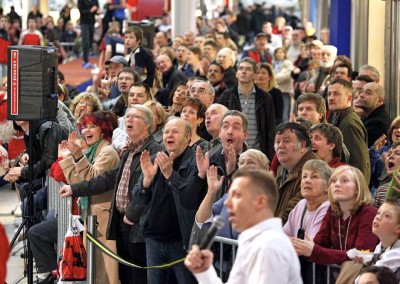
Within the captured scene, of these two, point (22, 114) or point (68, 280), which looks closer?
point (68, 280)

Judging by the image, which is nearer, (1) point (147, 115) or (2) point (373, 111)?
(1) point (147, 115)

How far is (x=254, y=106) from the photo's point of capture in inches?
548

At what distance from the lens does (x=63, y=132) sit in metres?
12.6

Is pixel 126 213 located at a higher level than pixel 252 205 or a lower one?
lower

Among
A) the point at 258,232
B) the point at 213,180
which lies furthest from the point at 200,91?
the point at 258,232

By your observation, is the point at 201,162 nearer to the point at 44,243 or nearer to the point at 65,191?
the point at 65,191

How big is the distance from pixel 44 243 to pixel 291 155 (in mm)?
3454

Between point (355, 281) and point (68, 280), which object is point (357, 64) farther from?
point (355, 281)

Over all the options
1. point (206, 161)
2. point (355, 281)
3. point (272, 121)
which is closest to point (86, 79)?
point (272, 121)

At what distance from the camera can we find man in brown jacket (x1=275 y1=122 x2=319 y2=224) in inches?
359

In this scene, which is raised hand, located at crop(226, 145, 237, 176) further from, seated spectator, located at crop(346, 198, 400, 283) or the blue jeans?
seated spectator, located at crop(346, 198, 400, 283)

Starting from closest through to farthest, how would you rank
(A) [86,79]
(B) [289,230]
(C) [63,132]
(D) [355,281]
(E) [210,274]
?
(E) [210,274] → (D) [355,281] → (B) [289,230] → (C) [63,132] → (A) [86,79]

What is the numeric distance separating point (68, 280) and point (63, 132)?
7.44 ft

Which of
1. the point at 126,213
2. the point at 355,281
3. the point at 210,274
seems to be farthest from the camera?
the point at 126,213
